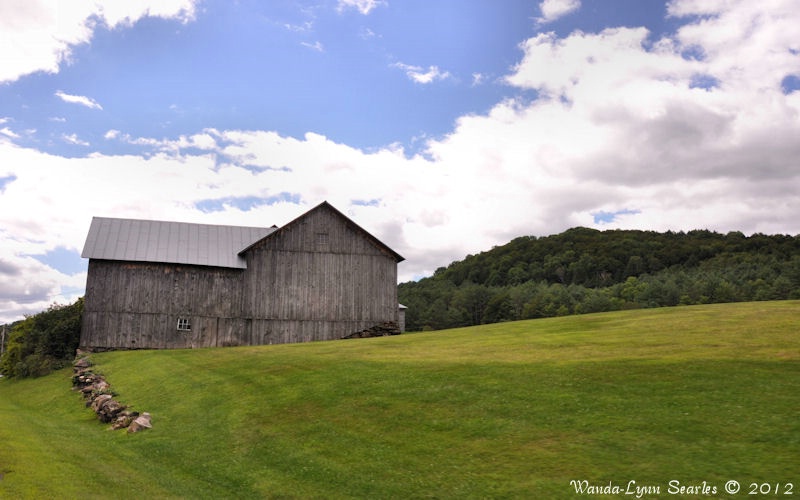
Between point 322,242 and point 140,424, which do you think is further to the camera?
point 322,242

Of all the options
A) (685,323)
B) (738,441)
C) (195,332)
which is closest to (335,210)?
(195,332)

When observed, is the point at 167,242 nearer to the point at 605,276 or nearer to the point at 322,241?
the point at 322,241

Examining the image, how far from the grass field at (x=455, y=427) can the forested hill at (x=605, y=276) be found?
96005 millimetres

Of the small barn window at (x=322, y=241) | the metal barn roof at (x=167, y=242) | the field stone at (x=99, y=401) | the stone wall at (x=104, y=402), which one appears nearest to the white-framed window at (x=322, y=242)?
the small barn window at (x=322, y=241)

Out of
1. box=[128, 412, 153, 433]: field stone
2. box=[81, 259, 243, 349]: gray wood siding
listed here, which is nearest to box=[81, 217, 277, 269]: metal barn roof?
box=[81, 259, 243, 349]: gray wood siding

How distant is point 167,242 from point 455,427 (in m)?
38.3

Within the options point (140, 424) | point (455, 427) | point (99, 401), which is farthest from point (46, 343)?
point (455, 427)

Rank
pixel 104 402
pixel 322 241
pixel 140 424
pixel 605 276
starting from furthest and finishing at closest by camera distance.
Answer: pixel 605 276 < pixel 322 241 < pixel 104 402 < pixel 140 424

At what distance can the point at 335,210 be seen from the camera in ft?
157

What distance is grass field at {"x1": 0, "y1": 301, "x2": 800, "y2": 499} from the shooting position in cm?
1295

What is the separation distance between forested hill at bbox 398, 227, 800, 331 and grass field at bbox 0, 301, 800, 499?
96.0 metres

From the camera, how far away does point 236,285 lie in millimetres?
46219

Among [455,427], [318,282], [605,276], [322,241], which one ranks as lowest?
[455,427]

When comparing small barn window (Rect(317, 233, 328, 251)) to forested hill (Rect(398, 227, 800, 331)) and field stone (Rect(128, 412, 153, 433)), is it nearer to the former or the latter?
field stone (Rect(128, 412, 153, 433))
